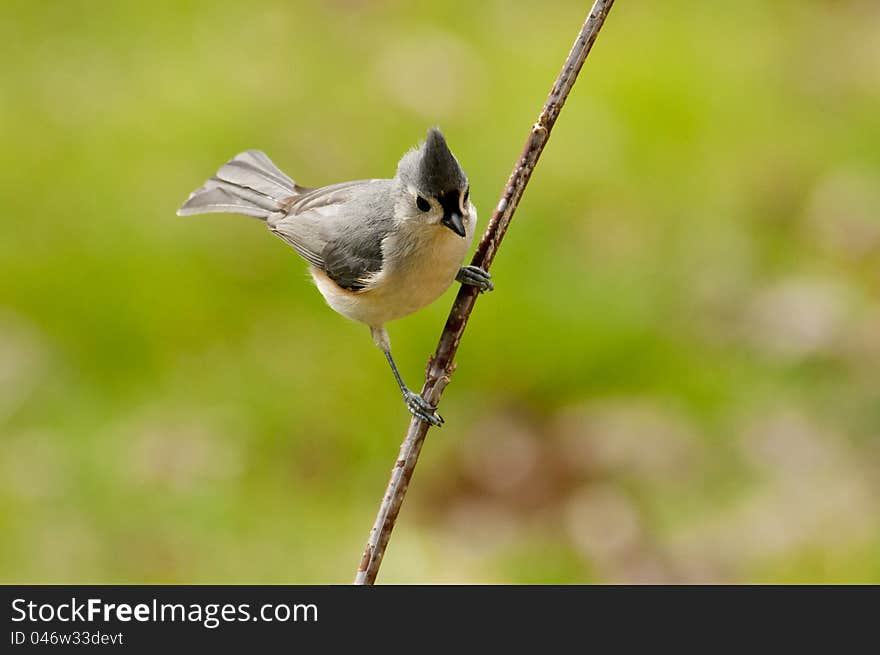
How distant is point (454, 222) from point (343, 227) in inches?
26.4

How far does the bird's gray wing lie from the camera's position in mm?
3611

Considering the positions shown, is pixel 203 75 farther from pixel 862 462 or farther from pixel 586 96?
pixel 862 462

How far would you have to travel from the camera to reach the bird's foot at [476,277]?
281cm

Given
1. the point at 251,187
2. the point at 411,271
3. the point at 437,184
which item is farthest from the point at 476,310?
the point at 437,184

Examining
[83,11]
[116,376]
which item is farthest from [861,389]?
[83,11]

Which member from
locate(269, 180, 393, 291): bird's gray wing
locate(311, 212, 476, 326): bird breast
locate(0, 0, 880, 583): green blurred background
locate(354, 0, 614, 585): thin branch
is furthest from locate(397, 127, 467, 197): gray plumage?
locate(0, 0, 880, 583): green blurred background

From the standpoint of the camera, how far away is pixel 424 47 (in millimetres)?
7367

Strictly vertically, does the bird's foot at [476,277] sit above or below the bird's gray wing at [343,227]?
below

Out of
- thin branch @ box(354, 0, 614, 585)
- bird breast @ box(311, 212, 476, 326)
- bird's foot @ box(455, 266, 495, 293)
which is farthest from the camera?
bird breast @ box(311, 212, 476, 326)

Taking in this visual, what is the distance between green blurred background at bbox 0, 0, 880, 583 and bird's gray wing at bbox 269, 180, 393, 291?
1657 mm

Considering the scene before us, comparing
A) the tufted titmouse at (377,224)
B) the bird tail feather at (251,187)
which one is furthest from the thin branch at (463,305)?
the bird tail feather at (251,187)

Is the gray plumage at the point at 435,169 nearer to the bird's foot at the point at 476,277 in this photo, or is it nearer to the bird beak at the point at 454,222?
the bird beak at the point at 454,222

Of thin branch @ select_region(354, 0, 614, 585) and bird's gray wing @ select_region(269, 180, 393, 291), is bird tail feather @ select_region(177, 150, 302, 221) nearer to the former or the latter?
bird's gray wing @ select_region(269, 180, 393, 291)

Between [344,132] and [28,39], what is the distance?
2.35 m
